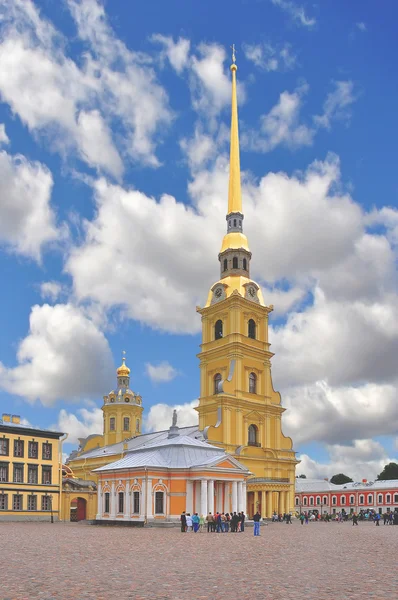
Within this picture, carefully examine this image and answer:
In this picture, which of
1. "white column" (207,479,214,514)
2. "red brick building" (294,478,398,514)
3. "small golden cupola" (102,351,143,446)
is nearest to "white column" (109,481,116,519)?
"white column" (207,479,214,514)

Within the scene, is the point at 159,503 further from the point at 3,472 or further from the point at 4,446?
the point at 4,446

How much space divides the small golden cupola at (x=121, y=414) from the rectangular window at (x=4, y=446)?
130 feet

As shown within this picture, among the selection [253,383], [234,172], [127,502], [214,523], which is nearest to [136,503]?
[127,502]

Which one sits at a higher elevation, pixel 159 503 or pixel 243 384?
pixel 243 384

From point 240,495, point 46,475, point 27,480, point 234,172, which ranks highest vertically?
point 234,172

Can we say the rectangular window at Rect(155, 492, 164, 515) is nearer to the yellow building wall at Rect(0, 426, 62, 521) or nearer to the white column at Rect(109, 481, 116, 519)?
the white column at Rect(109, 481, 116, 519)

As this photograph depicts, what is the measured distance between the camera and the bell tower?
201ft

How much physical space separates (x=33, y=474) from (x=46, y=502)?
2.65 meters

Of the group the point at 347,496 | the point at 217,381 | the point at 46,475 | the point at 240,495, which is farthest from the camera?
the point at 347,496

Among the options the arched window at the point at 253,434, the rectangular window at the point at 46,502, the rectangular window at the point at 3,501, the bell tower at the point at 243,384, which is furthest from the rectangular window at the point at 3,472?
the arched window at the point at 253,434

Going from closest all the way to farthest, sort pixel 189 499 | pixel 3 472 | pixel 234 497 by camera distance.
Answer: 1. pixel 189 499
2. pixel 234 497
3. pixel 3 472

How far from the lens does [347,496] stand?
350 feet

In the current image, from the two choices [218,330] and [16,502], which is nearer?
[16,502]

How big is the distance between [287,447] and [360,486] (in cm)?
4603
